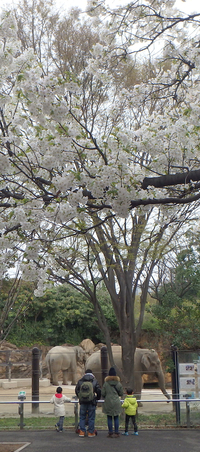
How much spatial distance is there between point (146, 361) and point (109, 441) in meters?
6.01

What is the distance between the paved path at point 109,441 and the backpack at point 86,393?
Result: 664mm

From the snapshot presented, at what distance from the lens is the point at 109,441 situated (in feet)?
26.6

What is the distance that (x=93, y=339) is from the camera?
22812 millimetres

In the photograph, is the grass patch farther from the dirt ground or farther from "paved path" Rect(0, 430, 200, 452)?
the dirt ground

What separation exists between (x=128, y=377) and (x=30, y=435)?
2.54 meters

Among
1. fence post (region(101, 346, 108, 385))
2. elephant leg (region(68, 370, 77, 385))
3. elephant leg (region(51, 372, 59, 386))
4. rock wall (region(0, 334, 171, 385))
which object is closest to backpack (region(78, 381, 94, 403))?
fence post (region(101, 346, 108, 385))

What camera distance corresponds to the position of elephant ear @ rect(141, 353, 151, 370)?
14.0 metres

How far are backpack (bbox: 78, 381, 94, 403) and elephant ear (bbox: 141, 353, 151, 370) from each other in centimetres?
556

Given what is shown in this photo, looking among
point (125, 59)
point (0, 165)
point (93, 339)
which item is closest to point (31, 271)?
point (0, 165)

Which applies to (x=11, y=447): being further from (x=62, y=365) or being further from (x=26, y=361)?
(x=26, y=361)

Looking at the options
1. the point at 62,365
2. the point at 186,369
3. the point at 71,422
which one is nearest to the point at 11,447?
the point at 71,422

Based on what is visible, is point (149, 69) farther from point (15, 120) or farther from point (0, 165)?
point (0, 165)

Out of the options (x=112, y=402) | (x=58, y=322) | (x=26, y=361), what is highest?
(x=58, y=322)

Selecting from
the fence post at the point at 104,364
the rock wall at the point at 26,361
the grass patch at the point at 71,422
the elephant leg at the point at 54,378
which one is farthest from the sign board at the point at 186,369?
the elephant leg at the point at 54,378
